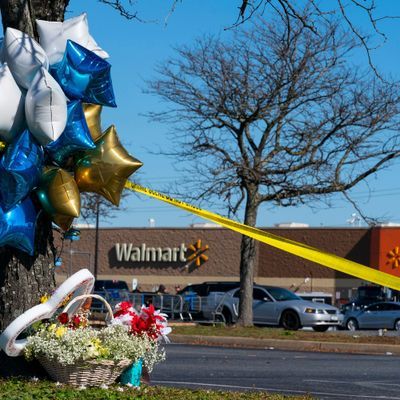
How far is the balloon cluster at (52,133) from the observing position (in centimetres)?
767

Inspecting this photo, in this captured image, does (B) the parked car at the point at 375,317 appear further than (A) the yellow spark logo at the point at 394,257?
No

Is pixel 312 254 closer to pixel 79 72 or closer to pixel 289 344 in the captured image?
pixel 79 72

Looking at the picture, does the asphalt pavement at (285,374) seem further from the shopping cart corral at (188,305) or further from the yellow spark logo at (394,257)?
the yellow spark logo at (394,257)

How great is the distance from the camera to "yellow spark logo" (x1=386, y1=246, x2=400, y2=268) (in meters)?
53.8

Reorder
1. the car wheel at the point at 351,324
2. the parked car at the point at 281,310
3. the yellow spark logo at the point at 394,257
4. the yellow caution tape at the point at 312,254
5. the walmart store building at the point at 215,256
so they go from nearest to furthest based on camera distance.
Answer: the yellow caution tape at the point at 312,254 → the parked car at the point at 281,310 → the car wheel at the point at 351,324 → the yellow spark logo at the point at 394,257 → the walmart store building at the point at 215,256

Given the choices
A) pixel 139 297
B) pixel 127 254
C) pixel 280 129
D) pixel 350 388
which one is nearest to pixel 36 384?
pixel 350 388

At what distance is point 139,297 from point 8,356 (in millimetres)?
25770

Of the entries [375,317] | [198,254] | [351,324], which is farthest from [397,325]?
[198,254]

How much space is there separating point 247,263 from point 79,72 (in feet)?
63.3

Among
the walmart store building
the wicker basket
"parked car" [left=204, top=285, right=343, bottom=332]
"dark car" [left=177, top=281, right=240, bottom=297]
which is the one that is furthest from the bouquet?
the walmart store building

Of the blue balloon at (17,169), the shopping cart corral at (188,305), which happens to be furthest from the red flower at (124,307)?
the shopping cart corral at (188,305)

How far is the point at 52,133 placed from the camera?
764 centimetres

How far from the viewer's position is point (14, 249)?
27.0ft

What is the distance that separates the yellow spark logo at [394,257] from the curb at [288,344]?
31.3 meters
